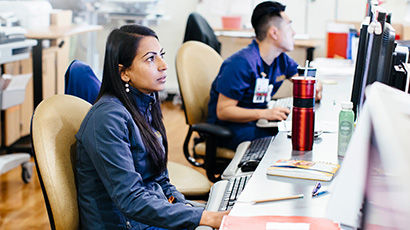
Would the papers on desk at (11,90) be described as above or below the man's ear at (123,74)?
below

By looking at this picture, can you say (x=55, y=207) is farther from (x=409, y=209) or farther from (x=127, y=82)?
(x=409, y=209)

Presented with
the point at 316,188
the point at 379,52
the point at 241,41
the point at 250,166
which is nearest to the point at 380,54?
the point at 379,52

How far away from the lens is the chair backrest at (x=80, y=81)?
70.1 inches

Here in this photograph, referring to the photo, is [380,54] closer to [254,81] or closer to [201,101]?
[254,81]

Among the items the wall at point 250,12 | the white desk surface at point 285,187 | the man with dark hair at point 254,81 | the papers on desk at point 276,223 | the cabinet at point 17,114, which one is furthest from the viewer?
the wall at point 250,12

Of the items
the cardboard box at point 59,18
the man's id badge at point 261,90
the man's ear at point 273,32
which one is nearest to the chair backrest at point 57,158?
the man's id badge at point 261,90

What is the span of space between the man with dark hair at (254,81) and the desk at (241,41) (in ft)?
6.45

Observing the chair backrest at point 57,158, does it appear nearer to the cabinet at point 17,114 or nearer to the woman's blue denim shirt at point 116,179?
the woman's blue denim shirt at point 116,179

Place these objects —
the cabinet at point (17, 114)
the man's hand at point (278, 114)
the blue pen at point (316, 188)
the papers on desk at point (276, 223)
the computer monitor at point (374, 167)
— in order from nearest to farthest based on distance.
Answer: the computer monitor at point (374, 167), the papers on desk at point (276, 223), the blue pen at point (316, 188), the man's hand at point (278, 114), the cabinet at point (17, 114)

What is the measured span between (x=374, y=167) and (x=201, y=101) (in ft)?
6.27

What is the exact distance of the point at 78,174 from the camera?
140 cm

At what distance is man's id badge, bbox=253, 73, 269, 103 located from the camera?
8.19ft

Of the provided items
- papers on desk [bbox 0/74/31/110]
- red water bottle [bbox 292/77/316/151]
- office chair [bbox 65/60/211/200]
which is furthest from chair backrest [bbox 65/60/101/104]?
papers on desk [bbox 0/74/31/110]

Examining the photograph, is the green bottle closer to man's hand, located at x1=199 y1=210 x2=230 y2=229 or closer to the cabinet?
man's hand, located at x1=199 y1=210 x2=230 y2=229
